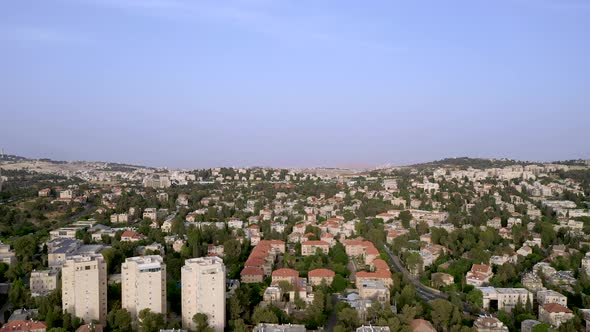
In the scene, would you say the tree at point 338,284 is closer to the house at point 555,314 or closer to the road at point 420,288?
the road at point 420,288

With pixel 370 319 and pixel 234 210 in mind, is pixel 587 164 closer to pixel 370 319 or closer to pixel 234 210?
pixel 234 210

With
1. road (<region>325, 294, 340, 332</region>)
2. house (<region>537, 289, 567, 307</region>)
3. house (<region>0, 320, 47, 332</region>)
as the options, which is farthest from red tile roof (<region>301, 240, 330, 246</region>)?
house (<region>0, 320, 47, 332</region>)

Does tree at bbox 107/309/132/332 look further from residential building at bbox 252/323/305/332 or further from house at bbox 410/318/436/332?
house at bbox 410/318/436/332

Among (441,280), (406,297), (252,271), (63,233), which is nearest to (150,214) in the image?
(63,233)

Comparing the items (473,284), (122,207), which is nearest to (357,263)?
(473,284)

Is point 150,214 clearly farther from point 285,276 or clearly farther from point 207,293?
point 207,293

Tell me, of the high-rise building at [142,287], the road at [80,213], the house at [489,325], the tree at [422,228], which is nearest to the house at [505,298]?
the house at [489,325]

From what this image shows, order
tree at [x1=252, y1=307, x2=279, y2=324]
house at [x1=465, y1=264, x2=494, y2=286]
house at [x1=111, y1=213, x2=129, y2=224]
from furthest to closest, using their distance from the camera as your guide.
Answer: house at [x1=111, y1=213, x2=129, y2=224] < house at [x1=465, y1=264, x2=494, y2=286] < tree at [x1=252, y1=307, x2=279, y2=324]
